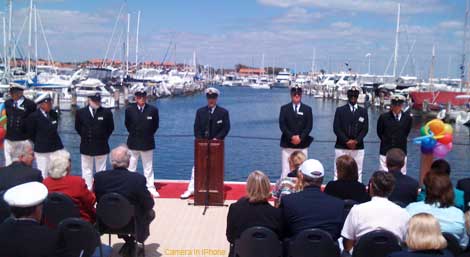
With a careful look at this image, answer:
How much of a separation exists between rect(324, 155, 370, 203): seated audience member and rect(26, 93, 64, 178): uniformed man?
5.08 metres

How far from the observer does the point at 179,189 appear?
30.2 feet

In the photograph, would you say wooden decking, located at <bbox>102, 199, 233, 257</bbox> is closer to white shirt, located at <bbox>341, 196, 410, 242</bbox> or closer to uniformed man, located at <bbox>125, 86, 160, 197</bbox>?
uniformed man, located at <bbox>125, 86, 160, 197</bbox>

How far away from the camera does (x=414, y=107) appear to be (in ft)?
195

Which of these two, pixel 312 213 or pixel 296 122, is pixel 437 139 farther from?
pixel 312 213

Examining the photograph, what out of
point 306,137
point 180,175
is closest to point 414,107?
point 180,175

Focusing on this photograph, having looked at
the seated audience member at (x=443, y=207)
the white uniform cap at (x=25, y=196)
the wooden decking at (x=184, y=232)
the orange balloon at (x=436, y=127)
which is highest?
the orange balloon at (x=436, y=127)

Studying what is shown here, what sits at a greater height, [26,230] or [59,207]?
[26,230]

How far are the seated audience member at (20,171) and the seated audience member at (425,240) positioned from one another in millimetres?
3730

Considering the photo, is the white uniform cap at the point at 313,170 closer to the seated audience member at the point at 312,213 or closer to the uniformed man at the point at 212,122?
the seated audience member at the point at 312,213

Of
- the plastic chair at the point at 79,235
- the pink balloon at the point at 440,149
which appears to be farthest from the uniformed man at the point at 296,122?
the plastic chair at the point at 79,235

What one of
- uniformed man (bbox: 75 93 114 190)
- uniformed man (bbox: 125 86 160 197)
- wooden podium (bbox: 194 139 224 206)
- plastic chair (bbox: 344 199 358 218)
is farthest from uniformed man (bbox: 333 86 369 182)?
uniformed man (bbox: 75 93 114 190)

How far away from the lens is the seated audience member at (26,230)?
11.7ft

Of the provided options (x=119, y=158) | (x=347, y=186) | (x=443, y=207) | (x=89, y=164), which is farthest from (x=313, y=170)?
(x=89, y=164)

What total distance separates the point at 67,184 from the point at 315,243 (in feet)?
8.54
